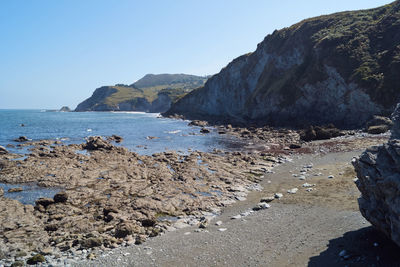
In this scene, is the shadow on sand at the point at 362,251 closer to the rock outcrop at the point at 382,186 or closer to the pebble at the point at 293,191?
the rock outcrop at the point at 382,186

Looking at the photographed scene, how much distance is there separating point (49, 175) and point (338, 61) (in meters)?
63.0

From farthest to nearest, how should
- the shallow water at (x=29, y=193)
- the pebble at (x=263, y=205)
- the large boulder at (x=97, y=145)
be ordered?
the large boulder at (x=97, y=145), the shallow water at (x=29, y=193), the pebble at (x=263, y=205)

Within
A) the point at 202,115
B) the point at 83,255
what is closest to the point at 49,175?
the point at 83,255

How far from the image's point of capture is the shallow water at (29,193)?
2196 centimetres

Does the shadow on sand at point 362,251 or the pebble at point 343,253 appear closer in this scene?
the shadow on sand at point 362,251

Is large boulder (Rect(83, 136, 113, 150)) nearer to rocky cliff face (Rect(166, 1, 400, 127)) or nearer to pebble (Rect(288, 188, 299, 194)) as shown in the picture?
pebble (Rect(288, 188, 299, 194))

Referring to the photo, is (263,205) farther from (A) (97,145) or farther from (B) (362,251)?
(A) (97,145)

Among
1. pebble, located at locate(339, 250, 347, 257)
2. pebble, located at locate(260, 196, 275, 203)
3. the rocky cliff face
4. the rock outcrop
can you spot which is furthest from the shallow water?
the rocky cliff face

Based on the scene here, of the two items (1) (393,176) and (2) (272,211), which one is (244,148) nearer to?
(2) (272,211)

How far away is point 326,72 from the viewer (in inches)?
2496

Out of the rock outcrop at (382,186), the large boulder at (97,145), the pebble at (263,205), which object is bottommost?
the pebble at (263,205)

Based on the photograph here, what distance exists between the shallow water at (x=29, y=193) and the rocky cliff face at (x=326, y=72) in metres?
54.9

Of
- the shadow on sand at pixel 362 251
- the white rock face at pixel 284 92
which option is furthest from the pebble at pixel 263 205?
the white rock face at pixel 284 92

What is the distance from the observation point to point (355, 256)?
35.0 ft
